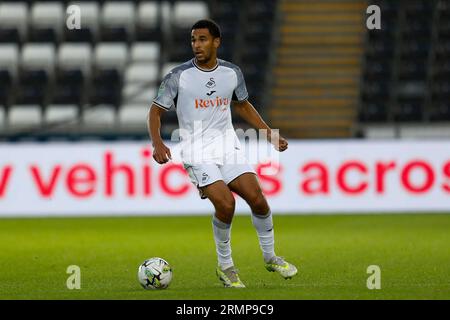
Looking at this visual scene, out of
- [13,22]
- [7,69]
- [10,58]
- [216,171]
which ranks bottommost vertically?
[216,171]

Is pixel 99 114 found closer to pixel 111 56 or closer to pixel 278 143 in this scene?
pixel 111 56

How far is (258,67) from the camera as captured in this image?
21.9m

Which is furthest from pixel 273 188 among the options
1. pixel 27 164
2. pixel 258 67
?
pixel 258 67

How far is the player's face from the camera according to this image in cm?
845

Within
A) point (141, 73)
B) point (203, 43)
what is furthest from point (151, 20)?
point (203, 43)

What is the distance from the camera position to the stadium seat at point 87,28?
22.8m

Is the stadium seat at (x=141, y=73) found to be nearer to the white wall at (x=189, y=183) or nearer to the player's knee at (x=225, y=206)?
the white wall at (x=189, y=183)

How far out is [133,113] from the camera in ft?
68.4

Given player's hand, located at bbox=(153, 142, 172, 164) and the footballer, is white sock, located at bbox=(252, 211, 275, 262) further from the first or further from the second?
player's hand, located at bbox=(153, 142, 172, 164)

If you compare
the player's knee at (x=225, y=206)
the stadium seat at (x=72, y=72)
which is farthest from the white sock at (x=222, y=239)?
the stadium seat at (x=72, y=72)

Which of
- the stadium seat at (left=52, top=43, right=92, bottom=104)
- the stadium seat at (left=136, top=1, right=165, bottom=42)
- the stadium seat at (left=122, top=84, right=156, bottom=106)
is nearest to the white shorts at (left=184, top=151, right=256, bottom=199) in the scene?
the stadium seat at (left=122, top=84, right=156, bottom=106)

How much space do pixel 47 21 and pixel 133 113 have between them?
11.7 ft

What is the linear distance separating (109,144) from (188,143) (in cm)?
864

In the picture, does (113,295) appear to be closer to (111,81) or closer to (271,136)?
(271,136)
